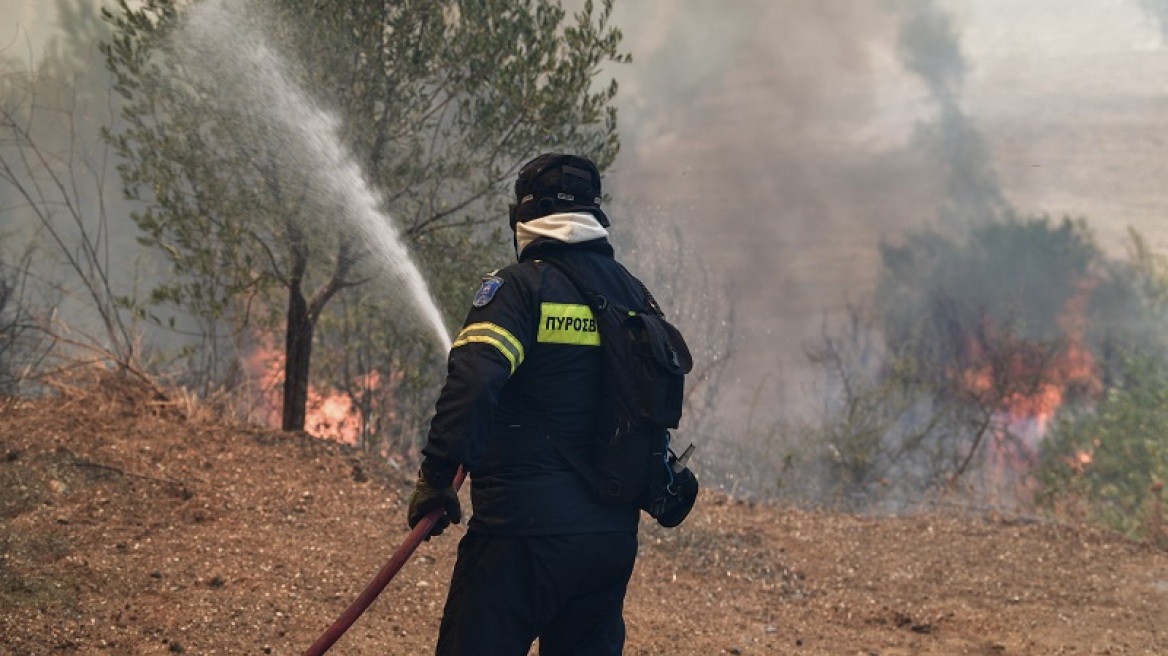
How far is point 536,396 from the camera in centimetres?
362

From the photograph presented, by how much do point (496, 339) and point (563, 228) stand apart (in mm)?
533

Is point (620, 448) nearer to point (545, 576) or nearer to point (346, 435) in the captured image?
point (545, 576)

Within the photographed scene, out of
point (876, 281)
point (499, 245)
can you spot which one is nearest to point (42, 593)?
point (499, 245)

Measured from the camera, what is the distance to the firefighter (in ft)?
11.2

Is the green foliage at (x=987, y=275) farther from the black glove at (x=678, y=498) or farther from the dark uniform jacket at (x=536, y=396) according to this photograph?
the dark uniform jacket at (x=536, y=396)

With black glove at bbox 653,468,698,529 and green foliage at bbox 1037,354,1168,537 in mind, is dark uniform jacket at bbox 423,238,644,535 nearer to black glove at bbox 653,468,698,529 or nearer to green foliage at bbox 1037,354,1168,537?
black glove at bbox 653,468,698,529

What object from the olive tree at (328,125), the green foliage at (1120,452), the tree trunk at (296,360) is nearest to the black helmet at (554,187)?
the olive tree at (328,125)

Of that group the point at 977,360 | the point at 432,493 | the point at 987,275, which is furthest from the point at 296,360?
the point at 987,275

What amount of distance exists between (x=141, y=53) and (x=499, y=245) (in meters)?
2.88

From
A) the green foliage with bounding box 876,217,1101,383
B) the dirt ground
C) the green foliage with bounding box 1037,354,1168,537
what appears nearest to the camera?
the dirt ground

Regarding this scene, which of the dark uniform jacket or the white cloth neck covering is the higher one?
the white cloth neck covering

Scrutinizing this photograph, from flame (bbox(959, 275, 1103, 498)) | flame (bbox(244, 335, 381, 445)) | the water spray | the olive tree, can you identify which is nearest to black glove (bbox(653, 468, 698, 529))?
the water spray

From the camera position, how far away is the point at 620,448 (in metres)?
3.67

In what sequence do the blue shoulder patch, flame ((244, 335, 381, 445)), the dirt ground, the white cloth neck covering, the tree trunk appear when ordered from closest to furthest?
the blue shoulder patch
the white cloth neck covering
the dirt ground
the tree trunk
flame ((244, 335, 381, 445))
